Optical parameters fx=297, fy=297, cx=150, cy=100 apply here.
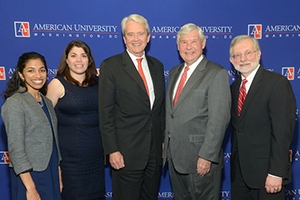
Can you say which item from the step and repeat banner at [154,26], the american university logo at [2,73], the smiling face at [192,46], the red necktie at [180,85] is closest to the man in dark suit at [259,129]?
the smiling face at [192,46]

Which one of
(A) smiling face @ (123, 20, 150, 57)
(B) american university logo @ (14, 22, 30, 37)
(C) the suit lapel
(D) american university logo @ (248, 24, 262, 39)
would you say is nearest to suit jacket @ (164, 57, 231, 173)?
(C) the suit lapel

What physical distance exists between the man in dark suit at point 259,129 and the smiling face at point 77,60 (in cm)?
115

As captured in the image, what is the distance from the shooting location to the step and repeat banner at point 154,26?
3.06 meters

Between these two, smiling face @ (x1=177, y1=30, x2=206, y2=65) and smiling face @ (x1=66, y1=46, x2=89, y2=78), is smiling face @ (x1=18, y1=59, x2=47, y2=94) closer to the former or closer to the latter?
smiling face @ (x1=66, y1=46, x2=89, y2=78)

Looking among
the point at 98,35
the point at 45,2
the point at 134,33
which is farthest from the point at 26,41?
the point at 134,33

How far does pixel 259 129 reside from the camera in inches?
79.0

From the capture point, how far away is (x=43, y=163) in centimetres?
197

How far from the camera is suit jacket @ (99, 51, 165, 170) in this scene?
2.27 m

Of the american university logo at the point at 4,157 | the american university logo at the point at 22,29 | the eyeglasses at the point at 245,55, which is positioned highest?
the american university logo at the point at 22,29

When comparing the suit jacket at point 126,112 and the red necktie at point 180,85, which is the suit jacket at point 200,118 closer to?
the red necktie at point 180,85

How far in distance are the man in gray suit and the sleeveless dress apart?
0.59m

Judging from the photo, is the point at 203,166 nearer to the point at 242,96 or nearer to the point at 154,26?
the point at 242,96

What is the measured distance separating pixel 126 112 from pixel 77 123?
394mm

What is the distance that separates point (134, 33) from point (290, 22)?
5.93 ft
